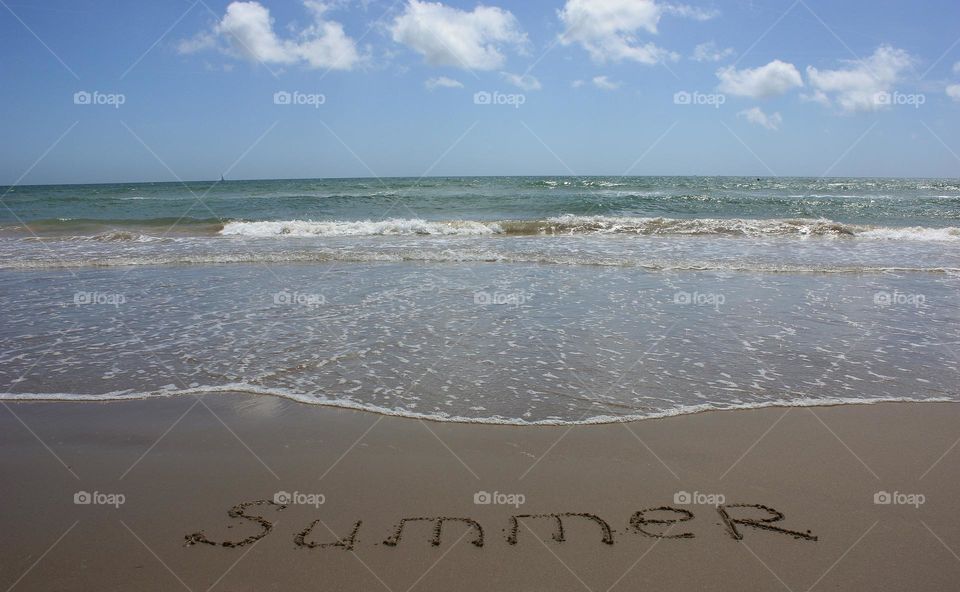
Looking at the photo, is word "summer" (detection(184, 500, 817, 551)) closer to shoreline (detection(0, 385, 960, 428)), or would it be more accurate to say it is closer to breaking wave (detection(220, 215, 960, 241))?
shoreline (detection(0, 385, 960, 428))

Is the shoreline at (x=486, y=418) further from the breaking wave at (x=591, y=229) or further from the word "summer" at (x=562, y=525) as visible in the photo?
the breaking wave at (x=591, y=229)

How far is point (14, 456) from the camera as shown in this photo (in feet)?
15.7

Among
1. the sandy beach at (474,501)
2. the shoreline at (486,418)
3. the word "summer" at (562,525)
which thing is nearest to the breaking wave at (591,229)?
the shoreline at (486,418)

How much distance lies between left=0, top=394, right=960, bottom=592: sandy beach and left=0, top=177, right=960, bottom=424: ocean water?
572 mm

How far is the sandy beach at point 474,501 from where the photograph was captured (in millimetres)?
3363

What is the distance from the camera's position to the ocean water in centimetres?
613

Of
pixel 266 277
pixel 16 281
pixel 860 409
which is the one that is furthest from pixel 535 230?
pixel 860 409

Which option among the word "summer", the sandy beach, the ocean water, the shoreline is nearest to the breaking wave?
the ocean water

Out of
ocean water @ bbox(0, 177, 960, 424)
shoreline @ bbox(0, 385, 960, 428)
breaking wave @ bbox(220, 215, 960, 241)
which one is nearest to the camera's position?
shoreline @ bbox(0, 385, 960, 428)

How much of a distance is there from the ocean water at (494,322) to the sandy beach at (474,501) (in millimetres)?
572

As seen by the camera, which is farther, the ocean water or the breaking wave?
the breaking wave

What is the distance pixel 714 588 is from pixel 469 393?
318cm

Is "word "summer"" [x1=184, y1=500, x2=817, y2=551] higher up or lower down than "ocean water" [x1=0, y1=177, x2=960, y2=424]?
lower down

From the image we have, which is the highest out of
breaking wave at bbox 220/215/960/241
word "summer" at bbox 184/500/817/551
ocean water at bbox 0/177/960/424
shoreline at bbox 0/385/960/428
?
breaking wave at bbox 220/215/960/241
